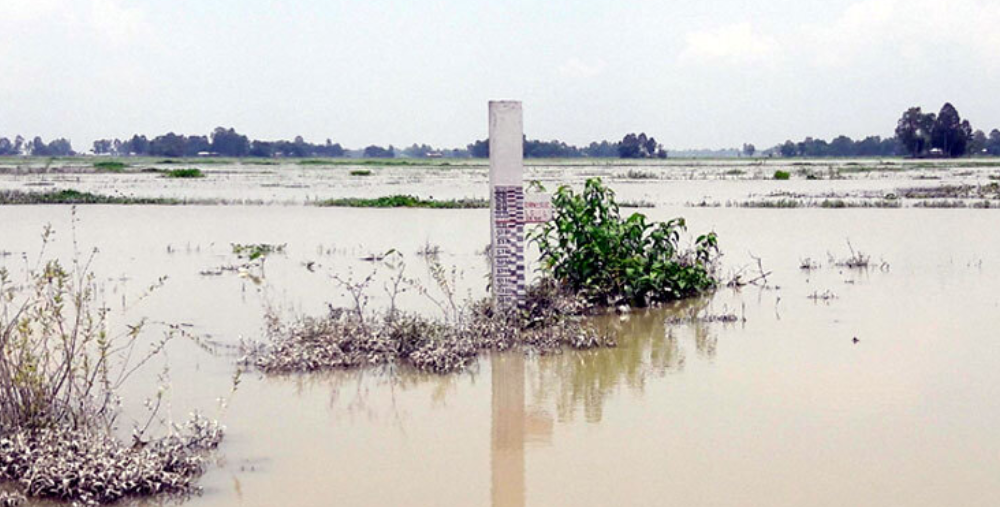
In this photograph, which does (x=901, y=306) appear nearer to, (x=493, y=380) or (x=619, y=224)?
(x=619, y=224)

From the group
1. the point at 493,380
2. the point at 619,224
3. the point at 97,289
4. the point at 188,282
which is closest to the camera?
the point at 493,380

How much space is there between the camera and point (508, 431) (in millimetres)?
6148

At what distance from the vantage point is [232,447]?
19.1 ft

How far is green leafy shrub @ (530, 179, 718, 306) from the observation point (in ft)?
32.0

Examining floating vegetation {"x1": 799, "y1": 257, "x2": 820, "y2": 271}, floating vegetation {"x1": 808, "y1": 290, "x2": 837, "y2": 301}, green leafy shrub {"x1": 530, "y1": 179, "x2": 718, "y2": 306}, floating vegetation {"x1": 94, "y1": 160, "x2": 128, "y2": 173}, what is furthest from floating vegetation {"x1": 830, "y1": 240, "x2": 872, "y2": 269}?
floating vegetation {"x1": 94, "y1": 160, "x2": 128, "y2": 173}

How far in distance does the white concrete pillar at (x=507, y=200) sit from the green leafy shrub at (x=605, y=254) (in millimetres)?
832

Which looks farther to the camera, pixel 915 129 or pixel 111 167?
pixel 915 129

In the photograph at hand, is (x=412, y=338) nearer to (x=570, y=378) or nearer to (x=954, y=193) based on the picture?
(x=570, y=378)

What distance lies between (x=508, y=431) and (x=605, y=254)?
3.94 meters

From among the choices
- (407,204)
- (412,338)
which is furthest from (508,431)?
(407,204)

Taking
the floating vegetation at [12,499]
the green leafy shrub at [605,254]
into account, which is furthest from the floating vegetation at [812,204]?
the floating vegetation at [12,499]

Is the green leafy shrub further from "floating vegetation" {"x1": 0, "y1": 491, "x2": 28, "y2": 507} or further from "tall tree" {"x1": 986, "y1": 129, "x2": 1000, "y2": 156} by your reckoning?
"tall tree" {"x1": 986, "y1": 129, "x2": 1000, "y2": 156}

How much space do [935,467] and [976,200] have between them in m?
22.1

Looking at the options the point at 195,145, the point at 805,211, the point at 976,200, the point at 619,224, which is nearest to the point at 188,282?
the point at 619,224
